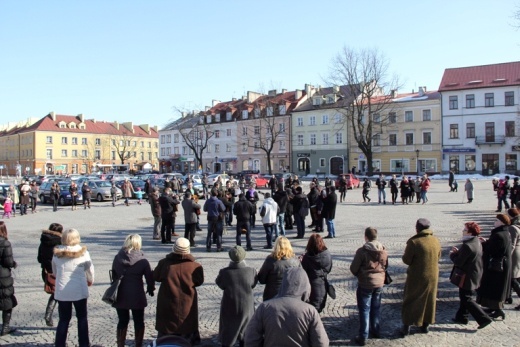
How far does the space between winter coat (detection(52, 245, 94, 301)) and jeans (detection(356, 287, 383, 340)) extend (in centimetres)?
355

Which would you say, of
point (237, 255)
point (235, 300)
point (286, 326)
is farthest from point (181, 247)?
point (286, 326)

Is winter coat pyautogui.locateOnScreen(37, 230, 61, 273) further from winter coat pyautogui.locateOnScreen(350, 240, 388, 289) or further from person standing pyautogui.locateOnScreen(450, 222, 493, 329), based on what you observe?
person standing pyautogui.locateOnScreen(450, 222, 493, 329)

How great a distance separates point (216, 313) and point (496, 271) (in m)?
4.28

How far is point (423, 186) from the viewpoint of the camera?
25438 millimetres

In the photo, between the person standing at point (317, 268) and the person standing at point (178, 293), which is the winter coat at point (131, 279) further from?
the person standing at point (317, 268)

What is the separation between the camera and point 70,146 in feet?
299

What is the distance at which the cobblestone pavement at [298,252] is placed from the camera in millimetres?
6445

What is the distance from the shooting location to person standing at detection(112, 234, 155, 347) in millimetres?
5723

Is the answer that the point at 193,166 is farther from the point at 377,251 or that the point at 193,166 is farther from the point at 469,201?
the point at 377,251

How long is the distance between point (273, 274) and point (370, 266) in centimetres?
138

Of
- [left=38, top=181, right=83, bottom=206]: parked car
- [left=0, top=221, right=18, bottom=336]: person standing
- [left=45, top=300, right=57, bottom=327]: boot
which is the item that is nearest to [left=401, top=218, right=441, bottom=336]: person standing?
[left=45, top=300, right=57, bottom=327]: boot

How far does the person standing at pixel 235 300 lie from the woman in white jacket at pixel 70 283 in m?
1.78

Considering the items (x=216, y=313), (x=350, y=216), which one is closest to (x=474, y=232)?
(x=216, y=313)

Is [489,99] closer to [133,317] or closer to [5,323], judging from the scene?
[133,317]
